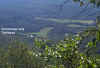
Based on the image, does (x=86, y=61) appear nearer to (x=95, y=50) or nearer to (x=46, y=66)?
(x=95, y=50)

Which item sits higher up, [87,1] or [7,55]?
[87,1]

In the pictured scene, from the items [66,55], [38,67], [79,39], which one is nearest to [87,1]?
[79,39]

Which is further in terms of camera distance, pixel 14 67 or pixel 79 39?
A: pixel 14 67

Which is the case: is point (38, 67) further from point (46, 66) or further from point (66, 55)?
point (66, 55)

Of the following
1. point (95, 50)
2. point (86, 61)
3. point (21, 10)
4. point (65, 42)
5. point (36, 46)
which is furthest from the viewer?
point (21, 10)

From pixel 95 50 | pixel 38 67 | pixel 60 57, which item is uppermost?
pixel 95 50

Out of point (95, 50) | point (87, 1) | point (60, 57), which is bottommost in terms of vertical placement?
point (60, 57)

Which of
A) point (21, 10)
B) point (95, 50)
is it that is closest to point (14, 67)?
point (95, 50)

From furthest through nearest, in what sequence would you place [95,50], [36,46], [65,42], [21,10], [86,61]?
[21,10] < [36,46] < [65,42] < [86,61] < [95,50]

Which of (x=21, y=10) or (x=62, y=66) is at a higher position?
(x=21, y=10)
